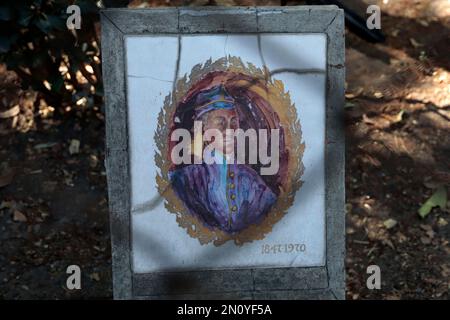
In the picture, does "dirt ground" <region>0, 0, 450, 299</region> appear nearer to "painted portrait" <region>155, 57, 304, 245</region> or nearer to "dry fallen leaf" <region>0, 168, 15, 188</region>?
"dry fallen leaf" <region>0, 168, 15, 188</region>

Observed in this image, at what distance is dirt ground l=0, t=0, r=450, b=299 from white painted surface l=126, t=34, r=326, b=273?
0.45 metres

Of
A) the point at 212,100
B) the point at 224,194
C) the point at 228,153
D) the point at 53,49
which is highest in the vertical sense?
the point at 53,49

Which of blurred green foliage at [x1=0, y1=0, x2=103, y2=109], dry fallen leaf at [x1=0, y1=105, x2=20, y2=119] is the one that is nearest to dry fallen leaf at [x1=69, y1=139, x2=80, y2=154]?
blurred green foliage at [x1=0, y1=0, x2=103, y2=109]

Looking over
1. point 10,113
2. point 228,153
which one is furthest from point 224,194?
point 10,113

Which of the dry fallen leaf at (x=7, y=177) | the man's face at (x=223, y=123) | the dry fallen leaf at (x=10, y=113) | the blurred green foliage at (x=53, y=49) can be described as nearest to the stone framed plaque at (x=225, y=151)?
the man's face at (x=223, y=123)

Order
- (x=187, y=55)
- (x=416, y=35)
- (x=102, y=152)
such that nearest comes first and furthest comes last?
(x=187, y=55)
(x=102, y=152)
(x=416, y=35)

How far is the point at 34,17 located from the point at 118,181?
31.9 inches

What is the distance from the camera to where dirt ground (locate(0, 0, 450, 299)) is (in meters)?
2.73

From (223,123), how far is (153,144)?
0.67 feet

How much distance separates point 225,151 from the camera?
2.31 meters

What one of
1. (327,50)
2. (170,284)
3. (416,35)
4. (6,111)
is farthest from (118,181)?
(416,35)

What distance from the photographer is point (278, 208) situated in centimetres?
234

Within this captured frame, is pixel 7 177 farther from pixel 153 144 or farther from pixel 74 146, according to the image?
pixel 153 144

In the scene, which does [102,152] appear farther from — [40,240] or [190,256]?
[190,256]
